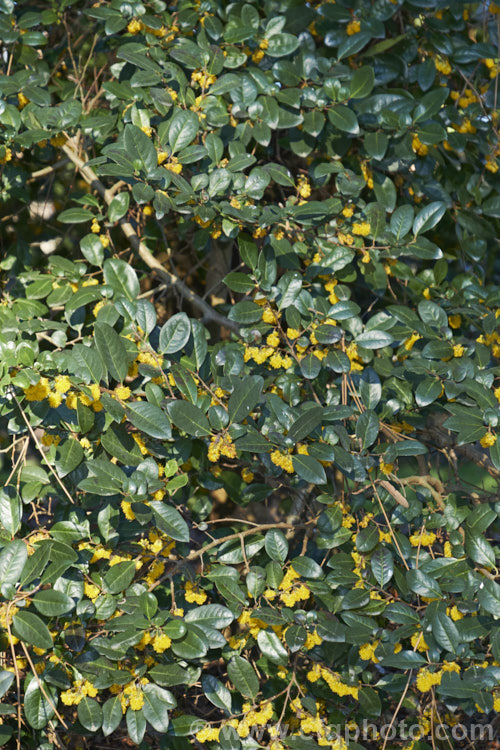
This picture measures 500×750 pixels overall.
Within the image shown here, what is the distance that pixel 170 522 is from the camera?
131 cm

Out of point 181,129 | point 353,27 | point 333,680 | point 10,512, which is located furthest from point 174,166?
point 333,680

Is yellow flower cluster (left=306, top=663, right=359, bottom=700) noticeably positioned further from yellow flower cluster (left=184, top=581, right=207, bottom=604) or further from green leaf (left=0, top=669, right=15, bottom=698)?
green leaf (left=0, top=669, right=15, bottom=698)

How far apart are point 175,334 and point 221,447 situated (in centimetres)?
25

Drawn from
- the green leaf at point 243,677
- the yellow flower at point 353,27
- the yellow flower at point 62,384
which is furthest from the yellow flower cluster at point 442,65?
the green leaf at point 243,677

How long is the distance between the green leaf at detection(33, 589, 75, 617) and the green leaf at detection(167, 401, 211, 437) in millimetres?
361

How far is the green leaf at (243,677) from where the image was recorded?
142 cm

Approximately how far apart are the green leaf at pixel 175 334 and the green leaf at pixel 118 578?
16.9 inches

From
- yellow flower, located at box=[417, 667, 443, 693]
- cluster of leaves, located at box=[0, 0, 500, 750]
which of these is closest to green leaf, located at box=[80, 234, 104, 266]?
cluster of leaves, located at box=[0, 0, 500, 750]

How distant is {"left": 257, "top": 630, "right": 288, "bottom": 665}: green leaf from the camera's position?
1392 millimetres

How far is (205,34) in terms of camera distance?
1.81 m

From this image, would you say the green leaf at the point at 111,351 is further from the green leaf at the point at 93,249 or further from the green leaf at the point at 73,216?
the green leaf at the point at 73,216

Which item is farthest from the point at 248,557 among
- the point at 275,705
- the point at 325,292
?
the point at 325,292

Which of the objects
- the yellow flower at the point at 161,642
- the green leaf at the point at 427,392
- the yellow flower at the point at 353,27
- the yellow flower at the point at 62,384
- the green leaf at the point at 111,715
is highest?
the yellow flower at the point at 353,27

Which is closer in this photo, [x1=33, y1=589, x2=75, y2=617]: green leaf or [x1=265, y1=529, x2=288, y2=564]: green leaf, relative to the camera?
[x1=33, y1=589, x2=75, y2=617]: green leaf
